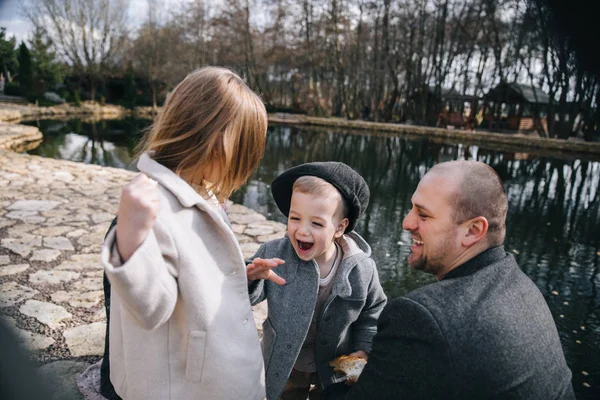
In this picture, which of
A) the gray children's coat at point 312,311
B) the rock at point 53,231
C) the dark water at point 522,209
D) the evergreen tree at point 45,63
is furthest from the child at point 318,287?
the evergreen tree at point 45,63

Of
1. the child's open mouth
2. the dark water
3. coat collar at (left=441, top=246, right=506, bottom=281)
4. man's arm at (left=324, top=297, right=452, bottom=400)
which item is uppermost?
coat collar at (left=441, top=246, right=506, bottom=281)

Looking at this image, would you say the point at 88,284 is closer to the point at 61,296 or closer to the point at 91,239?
the point at 61,296

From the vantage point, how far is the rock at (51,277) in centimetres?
331

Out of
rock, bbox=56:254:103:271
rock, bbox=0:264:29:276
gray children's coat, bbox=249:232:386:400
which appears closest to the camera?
gray children's coat, bbox=249:232:386:400

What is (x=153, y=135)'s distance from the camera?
1301 millimetres

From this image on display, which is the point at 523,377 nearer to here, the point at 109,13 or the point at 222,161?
the point at 222,161

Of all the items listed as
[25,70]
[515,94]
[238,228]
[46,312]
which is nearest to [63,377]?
[46,312]

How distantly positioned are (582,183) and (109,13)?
37.8 meters

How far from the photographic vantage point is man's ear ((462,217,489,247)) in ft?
4.63

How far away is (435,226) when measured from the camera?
1.49 m

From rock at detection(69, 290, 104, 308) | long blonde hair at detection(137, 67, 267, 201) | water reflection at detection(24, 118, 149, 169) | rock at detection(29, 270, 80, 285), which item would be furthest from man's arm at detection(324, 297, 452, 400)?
water reflection at detection(24, 118, 149, 169)

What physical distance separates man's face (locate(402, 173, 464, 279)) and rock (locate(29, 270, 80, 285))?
9.69ft

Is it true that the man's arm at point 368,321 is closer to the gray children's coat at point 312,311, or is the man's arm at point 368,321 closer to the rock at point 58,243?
the gray children's coat at point 312,311

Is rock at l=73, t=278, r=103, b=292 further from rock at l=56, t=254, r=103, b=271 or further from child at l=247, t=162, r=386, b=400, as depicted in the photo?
child at l=247, t=162, r=386, b=400
